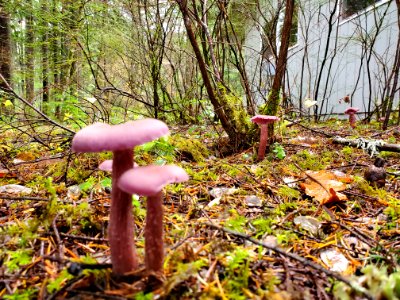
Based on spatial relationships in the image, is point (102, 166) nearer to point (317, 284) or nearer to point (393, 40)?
point (317, 284)

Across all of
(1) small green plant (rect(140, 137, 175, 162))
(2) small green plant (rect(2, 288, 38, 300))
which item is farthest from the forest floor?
(1) small green plant (rect(140, 137, 175, 162))

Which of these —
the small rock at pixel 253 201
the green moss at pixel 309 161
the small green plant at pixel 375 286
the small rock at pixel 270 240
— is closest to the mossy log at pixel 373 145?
the green moss at pixel 309 161

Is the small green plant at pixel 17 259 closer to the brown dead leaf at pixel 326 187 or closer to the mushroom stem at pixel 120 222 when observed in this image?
the mushroom stem at pixel 120 222

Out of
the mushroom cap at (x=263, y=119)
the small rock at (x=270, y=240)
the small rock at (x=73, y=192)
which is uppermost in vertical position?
the mushroom cap at (x=263, y=119)

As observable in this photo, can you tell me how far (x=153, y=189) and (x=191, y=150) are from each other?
237 centimetres

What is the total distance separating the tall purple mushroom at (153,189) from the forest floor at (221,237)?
8 centimetres

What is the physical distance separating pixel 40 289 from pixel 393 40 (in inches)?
362

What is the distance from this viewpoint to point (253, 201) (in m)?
2.01

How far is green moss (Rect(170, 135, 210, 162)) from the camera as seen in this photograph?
10.5 feet

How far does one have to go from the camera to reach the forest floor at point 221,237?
1.05 metres

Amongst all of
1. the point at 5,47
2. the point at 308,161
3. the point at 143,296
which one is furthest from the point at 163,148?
the point at 5,47

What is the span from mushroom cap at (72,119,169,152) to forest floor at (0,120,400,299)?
1.42 feet

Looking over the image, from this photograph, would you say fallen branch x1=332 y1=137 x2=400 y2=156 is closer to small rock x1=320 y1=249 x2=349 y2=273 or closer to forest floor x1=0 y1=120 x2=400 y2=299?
forest floor x1=0 y1=120 x2=400 y2=299

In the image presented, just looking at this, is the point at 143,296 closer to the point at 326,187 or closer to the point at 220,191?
the point at 220,191
